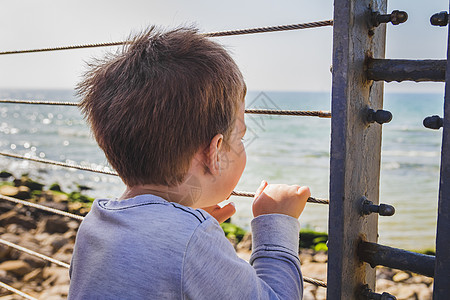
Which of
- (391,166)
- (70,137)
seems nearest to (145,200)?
(391,166)

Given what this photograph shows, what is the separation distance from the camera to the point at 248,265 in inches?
34.8

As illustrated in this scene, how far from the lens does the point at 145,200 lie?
915 mm

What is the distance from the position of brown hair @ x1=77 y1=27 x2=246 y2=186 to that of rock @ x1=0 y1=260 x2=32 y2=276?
10.3 feet

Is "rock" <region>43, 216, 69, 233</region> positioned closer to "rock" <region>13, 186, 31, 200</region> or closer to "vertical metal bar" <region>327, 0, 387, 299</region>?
"rock" <region>13, 186, 31, 200</region>

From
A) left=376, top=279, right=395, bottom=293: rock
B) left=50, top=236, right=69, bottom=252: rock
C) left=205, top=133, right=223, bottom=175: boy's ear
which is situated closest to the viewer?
left=205, top=133, right=223, bottom=175: boy's ear

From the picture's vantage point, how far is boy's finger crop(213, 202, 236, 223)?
3.87 feet

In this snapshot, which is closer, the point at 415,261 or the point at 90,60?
the point at 415,261

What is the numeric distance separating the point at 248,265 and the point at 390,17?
0.53 m

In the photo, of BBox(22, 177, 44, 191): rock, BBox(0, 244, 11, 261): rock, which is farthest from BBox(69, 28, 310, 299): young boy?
BBox(22, 177, 44, 191): rock

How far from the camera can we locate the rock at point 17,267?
3.68m

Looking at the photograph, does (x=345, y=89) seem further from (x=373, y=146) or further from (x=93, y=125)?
(x=93, y=125)

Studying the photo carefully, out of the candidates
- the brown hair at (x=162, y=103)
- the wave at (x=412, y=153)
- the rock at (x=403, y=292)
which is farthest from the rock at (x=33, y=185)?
the wave at (x=412, y=153)

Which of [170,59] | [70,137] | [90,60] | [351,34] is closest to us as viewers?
[351,34]

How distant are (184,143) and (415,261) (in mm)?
491
